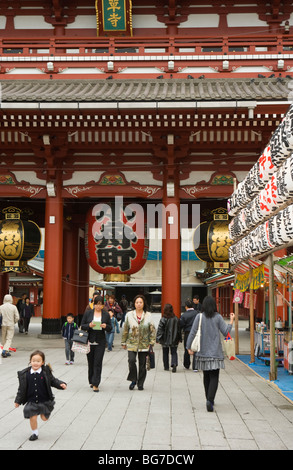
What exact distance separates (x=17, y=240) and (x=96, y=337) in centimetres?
836

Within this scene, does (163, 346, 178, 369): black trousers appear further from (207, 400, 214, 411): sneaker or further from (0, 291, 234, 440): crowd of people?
(207, 400, 214, 411): sneaker

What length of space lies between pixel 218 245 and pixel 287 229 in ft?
30.0

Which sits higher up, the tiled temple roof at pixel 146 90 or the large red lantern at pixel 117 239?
the tiled temple roof at pixel 146 90

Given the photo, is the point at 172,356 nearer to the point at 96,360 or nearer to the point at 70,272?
the point at 96,360

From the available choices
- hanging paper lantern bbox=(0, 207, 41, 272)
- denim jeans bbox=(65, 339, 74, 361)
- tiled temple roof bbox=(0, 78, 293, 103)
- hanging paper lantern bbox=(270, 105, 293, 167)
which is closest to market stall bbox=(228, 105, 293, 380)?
hanging paper lantern bbox=(270, 105, 293, 167)

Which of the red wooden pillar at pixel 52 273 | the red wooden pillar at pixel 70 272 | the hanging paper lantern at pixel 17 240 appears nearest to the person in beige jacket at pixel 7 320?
the red wooden pillar at pixel 52 273

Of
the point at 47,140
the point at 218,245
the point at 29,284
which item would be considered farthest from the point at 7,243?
the point at 29,284

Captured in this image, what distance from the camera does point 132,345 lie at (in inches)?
353

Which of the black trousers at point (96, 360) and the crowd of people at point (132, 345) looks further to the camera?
the black trousers at point (96, 360)

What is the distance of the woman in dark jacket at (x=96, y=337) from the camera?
8766mm

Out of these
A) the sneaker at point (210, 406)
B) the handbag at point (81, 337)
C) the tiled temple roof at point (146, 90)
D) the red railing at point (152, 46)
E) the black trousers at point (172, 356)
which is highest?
the red railing at point (152, 46)

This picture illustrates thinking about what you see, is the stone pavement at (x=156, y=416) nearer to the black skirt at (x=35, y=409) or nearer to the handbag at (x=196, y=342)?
the black skirt at (x=35, y=409)

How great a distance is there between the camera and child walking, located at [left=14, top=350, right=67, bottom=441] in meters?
5.68

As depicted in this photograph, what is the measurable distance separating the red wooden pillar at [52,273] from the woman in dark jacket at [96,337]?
725 centimetres
